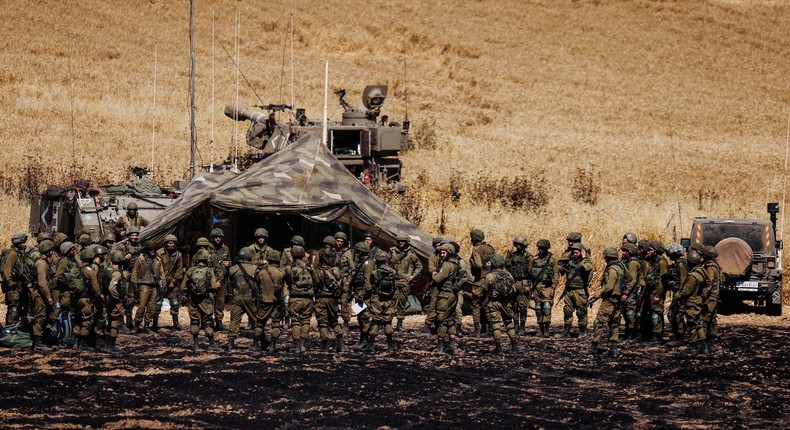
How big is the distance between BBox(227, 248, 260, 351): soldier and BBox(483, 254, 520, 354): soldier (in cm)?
310

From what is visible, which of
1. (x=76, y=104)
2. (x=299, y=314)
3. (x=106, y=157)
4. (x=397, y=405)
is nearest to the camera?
(x=397, y=405)

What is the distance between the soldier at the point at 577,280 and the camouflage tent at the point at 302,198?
316 cm

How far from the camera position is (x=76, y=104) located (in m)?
38.1

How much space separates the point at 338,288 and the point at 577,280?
362cm

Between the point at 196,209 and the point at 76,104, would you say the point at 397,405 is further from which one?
the point at 76,104

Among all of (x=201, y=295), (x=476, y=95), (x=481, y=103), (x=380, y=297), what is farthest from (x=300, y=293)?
(x=476, y=95)

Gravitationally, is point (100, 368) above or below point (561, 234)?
below

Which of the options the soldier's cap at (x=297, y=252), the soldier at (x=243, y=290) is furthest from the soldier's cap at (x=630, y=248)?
the soldier at (x=243, y=290)

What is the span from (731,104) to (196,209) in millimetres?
35691

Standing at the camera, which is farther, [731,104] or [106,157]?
[731,104]

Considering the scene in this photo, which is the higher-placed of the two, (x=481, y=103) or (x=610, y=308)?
(x=481, y=103)

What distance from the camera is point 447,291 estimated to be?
49.2 ft

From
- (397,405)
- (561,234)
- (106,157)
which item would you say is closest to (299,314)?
(397,405)

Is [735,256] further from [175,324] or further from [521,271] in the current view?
[175,324]
